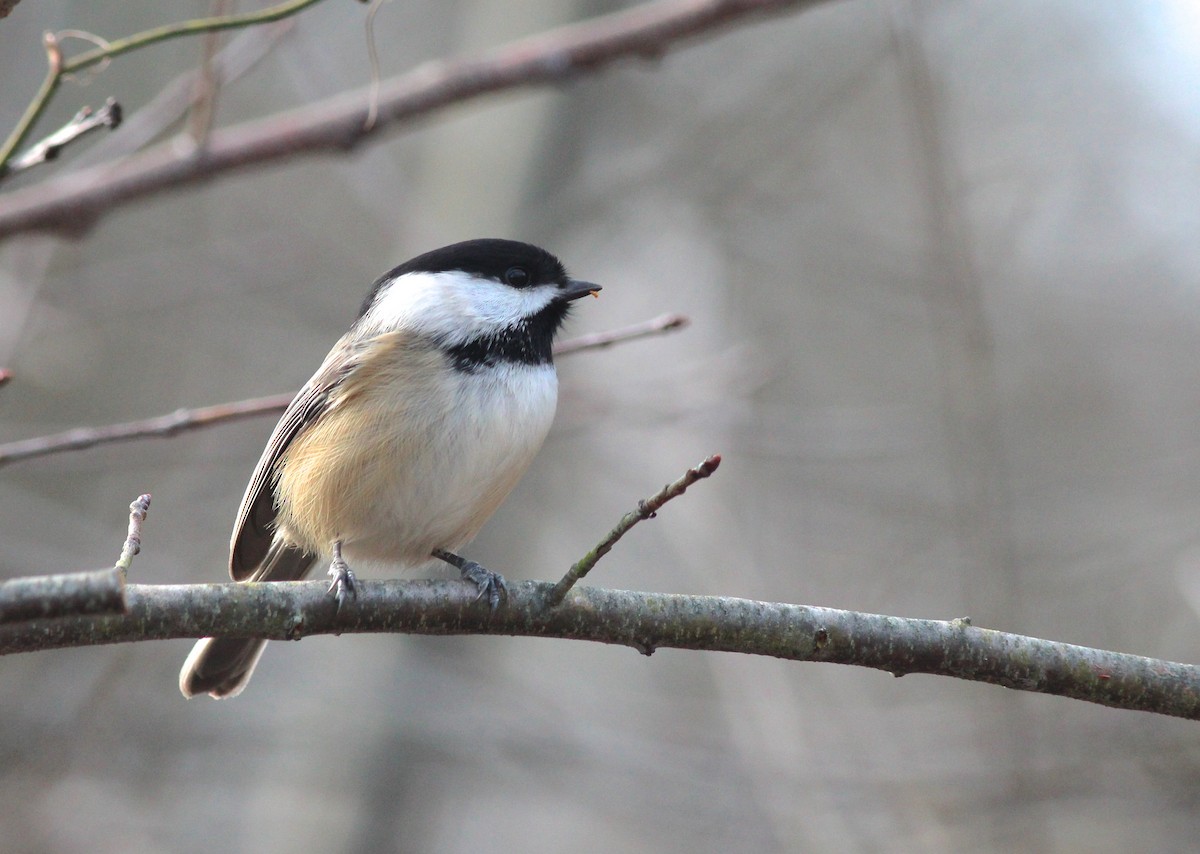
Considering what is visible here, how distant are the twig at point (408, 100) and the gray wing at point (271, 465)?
0.69 meters

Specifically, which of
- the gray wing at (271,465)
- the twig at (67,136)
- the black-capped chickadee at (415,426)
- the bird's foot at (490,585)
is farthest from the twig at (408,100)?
the bird's foot at (490,585)

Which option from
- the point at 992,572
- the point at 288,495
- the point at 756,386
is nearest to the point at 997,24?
the point at 756,386

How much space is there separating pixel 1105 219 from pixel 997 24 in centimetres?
152

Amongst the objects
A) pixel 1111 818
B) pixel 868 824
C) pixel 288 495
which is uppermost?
pixel 288 495

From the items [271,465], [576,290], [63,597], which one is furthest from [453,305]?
[63,597]

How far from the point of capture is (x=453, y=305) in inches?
115

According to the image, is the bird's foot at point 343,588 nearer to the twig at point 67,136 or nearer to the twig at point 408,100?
the twig at point 67,136

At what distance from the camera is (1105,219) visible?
694 cm

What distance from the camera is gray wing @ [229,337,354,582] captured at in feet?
9.35

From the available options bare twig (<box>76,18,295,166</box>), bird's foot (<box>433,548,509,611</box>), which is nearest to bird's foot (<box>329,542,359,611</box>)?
bird's foot (<box>433,548,509,611</box>)

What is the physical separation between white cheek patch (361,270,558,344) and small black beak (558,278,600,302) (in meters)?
0.03

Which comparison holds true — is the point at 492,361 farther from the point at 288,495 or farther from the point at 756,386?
the point at 756,386

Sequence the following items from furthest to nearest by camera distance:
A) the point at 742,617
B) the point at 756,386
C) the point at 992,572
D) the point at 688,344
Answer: the point at 688,344 < the point at 756,386 < the point at 992,572 < the point at 742,617

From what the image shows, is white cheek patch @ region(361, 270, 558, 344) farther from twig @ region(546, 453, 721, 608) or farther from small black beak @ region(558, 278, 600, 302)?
twig @ region(546, 453, 721, 608)
